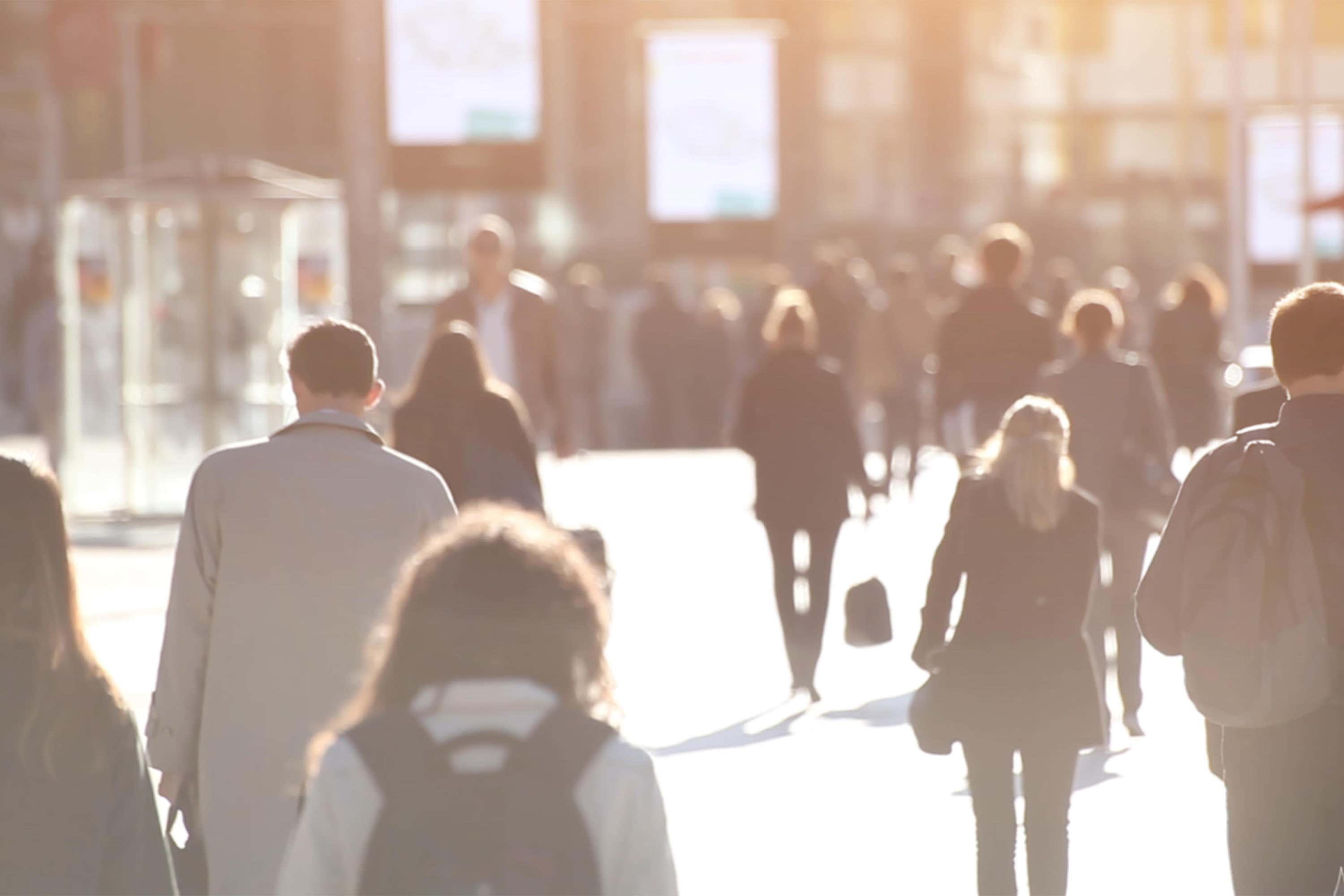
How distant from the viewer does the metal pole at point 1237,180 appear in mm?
22531

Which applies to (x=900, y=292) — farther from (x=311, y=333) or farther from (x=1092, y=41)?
(x=1092, y=41)

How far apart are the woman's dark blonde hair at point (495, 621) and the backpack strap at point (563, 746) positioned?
0.06 meters

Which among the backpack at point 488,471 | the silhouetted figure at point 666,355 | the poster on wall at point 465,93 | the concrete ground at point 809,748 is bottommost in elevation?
the concrete ground at point 809,748

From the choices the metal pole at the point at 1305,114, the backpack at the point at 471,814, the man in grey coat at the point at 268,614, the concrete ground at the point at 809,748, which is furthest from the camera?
the metal pole at the point at 1305,114

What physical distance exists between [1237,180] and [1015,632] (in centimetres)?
1708

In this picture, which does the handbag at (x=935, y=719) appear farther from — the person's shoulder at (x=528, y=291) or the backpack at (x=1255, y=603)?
the person's shoulder at (x=528, y=291)

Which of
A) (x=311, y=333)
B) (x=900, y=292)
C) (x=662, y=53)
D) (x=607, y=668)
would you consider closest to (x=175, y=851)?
(x=311, y=333)

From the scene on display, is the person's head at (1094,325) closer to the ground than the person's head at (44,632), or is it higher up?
higher up

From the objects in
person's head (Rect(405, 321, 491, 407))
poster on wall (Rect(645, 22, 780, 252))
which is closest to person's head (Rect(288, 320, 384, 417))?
person's head (Rect(405, 321, 491, 407))

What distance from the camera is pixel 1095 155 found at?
46500mm

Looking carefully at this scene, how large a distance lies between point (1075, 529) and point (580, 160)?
34.1 m

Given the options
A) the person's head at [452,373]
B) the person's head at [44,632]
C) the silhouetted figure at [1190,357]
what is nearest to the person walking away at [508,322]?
the person's head at [452,373]

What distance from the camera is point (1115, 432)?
10.1 metres

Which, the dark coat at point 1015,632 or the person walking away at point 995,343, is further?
the person walking away at point 995,343
